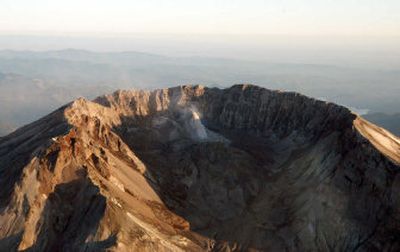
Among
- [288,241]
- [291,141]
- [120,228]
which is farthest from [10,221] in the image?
[291,141]

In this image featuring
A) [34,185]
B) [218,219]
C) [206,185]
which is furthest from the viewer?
A: [206,185]

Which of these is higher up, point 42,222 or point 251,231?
point 42,222

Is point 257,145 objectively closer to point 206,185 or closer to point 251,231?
point 206,185

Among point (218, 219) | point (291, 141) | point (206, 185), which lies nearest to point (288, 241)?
point (218, 219)

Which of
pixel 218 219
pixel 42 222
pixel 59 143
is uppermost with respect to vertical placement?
pixel 59 143

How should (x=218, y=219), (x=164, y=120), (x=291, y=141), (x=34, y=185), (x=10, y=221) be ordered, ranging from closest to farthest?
1. (x=10, y=221)
2. (x=34, y=185)
3. (x=218, y=219)
4. (x=291, y=141)
5. (x=164, y=120)

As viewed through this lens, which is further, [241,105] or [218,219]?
[241,105]
